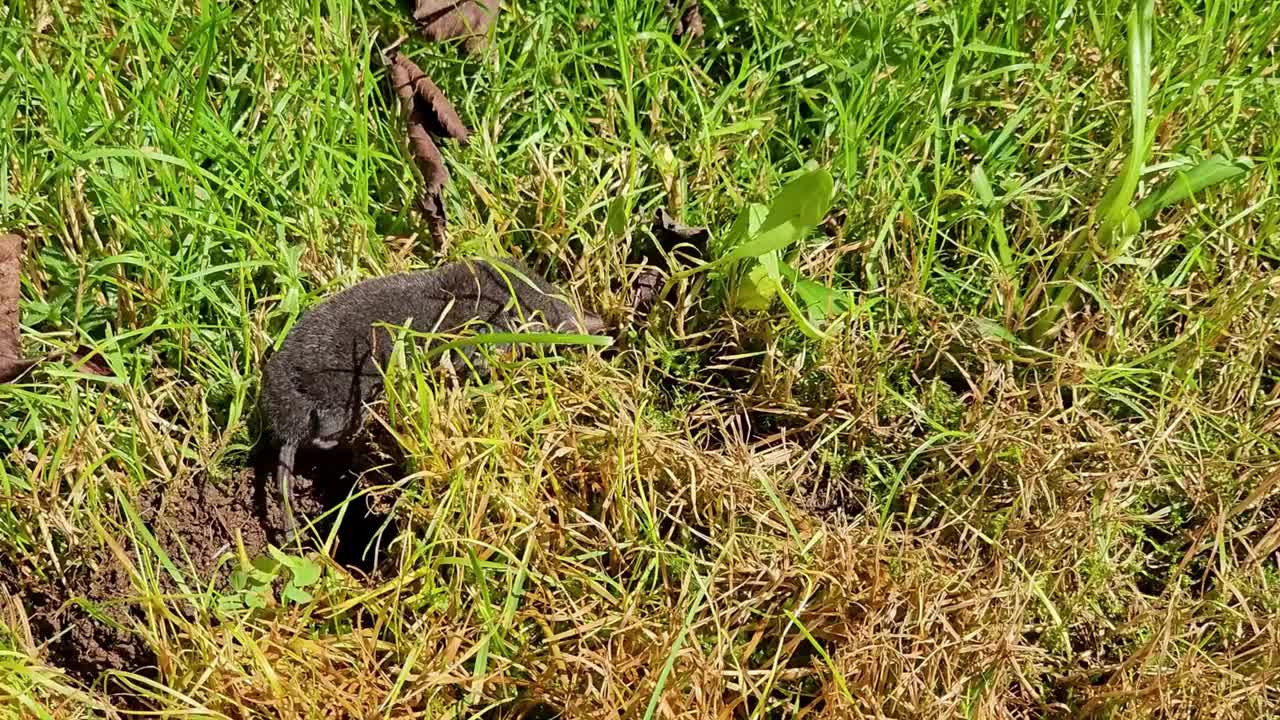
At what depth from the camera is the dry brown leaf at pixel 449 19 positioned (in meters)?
3.47

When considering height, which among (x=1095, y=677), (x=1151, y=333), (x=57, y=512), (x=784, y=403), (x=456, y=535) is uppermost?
(x=57, y=512)

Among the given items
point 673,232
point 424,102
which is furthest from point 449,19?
point 673,232

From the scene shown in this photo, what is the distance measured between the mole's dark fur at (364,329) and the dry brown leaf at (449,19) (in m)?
0.81

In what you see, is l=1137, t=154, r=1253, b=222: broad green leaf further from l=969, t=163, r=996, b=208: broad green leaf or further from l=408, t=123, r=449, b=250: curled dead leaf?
l=408, t=123, r=449, b=250: curled dead leaf

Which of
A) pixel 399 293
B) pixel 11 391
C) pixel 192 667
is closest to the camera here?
pixel 192 667

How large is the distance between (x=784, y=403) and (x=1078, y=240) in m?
0.94

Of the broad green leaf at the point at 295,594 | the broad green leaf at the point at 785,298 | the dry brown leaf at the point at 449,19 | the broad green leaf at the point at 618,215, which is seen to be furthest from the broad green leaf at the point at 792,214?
the broad green leaf at the point at 295,594

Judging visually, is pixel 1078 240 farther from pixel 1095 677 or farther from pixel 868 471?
pixel 1095 677

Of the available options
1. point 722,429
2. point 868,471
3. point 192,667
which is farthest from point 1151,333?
point 192,667

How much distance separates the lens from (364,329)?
2.97 m

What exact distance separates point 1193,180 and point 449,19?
219 centimetres

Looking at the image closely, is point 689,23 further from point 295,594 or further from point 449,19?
point 295,594

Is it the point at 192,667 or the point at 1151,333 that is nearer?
the point at 192,667

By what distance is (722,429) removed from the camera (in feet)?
10.2
